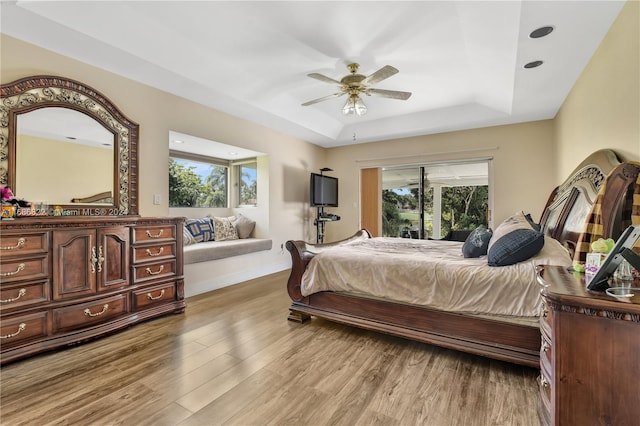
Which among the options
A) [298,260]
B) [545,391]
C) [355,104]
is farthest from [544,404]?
[355,104]

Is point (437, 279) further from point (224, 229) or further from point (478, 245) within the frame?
point (224, 229)

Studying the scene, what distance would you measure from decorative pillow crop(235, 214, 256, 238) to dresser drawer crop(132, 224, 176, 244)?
1915mm

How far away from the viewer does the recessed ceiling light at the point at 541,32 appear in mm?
2189

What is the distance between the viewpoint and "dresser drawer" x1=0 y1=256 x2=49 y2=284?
2088mm

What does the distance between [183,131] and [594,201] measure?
4.13 meters

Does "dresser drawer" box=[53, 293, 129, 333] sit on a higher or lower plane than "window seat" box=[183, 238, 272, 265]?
lower

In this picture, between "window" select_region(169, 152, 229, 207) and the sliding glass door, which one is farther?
the sliding glass door

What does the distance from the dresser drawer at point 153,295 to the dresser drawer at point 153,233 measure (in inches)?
19.6

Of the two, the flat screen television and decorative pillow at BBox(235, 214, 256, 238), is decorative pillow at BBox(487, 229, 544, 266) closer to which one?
the flat screen television

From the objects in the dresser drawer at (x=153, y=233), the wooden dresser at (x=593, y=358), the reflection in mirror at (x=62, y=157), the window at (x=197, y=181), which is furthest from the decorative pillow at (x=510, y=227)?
the window at (x=197, y=181)

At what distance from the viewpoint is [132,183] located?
326 cm

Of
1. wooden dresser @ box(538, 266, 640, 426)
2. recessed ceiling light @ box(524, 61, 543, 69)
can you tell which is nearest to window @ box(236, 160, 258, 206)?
recessed ceiling light @ box(524, 61, 543, 69)

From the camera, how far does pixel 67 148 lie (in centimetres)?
282

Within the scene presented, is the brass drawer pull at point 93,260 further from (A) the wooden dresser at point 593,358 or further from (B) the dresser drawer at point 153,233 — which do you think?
(A) the wooden dresser at point 593,358
